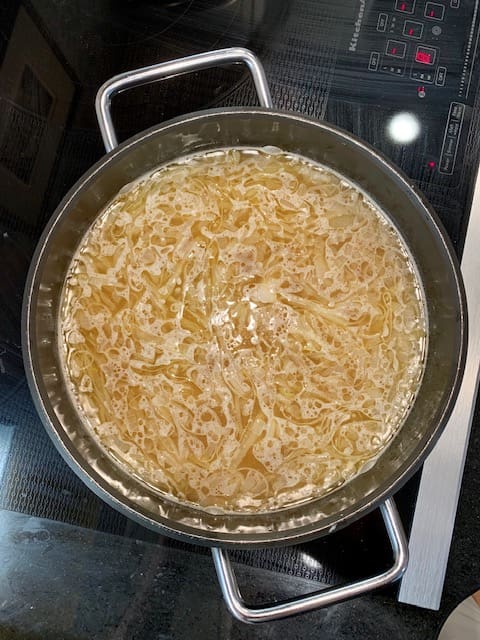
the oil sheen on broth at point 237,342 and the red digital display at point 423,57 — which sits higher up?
the red digital display at point 423,57

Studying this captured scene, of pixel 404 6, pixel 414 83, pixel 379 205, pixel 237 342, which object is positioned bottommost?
pixel 237 342

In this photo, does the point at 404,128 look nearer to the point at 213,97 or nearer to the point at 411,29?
the point at 411,29

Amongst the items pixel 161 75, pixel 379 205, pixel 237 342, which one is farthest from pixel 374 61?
pixel 237 342

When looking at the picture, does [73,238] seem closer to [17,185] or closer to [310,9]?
[17,185]

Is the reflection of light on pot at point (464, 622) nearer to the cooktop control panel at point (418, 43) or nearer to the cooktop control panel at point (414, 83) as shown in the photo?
the cooktop control panel at point (414, 83)

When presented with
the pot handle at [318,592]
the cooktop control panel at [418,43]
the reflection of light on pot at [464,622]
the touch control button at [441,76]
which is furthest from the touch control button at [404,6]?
the reflection of light on pot at [464,622]

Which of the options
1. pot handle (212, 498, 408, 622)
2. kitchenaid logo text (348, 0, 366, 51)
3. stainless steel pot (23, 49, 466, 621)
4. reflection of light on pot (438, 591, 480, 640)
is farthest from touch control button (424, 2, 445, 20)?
reflection of light on pot (438, 591, 480, 640)
